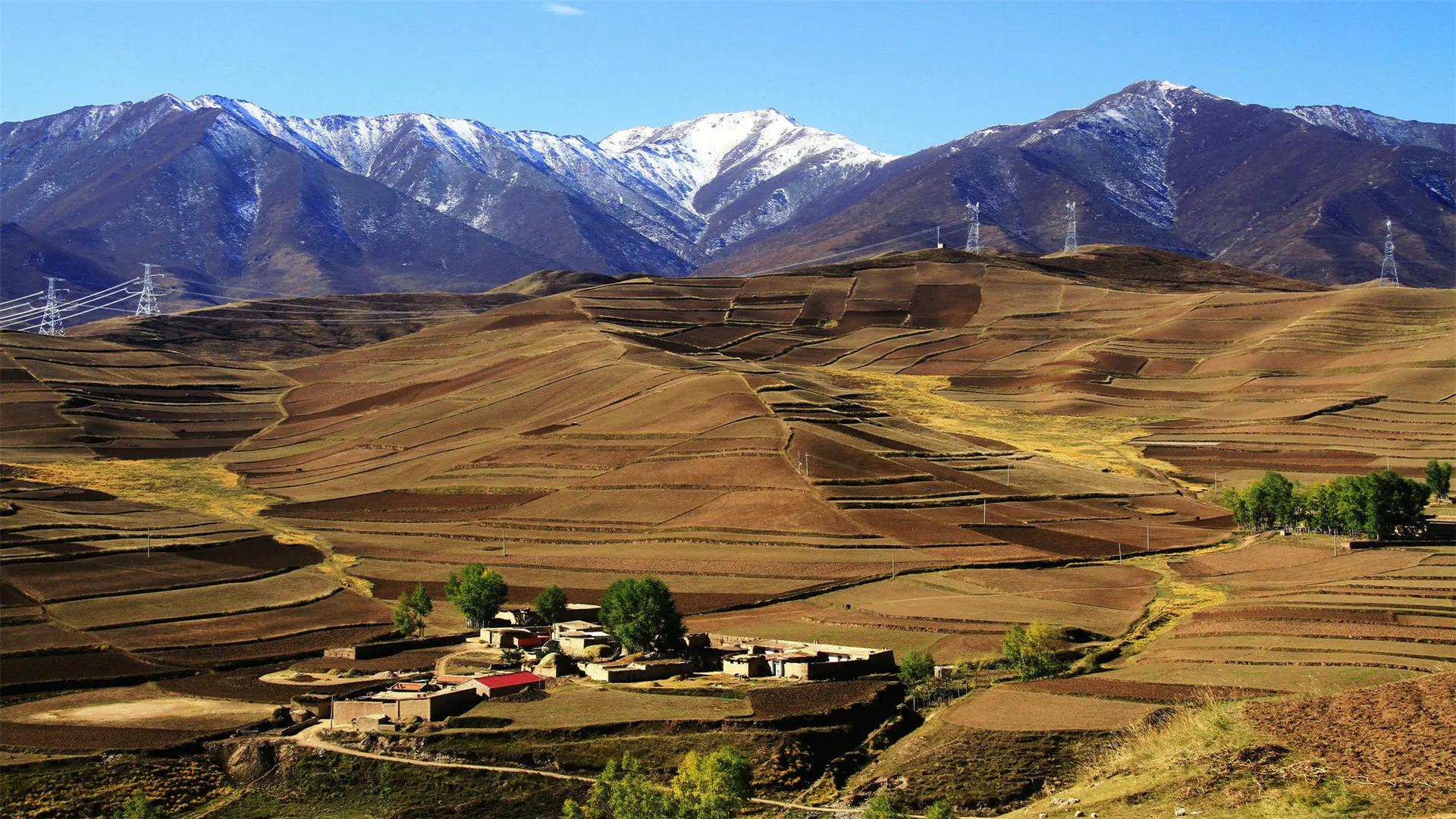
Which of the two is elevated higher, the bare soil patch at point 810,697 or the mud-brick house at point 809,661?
the mud-brick house at point 809,661

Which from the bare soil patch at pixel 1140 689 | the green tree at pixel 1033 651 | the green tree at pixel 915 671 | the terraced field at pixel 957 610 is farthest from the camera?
the terraced field at pixel 957 610

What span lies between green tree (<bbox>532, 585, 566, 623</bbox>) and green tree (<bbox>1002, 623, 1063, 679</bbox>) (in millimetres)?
28755

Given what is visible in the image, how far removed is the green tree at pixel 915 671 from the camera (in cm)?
7400

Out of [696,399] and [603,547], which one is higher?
[696,399]

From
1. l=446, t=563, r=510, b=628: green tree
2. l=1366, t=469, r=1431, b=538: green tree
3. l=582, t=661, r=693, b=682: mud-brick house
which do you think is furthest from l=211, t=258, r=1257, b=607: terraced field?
l=582, t=661, r=693, b=682: mud-brick house

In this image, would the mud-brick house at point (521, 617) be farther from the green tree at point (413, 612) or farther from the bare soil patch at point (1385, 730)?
the bare soil patch at point (1385, 730)

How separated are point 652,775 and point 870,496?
71515mm

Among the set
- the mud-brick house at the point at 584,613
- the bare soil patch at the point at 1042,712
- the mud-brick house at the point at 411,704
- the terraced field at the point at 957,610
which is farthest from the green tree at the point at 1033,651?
the mud-brick house at the point at 411,704

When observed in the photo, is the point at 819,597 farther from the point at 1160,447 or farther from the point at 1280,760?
the point at 1160,447

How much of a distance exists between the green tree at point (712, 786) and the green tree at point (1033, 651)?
2374cm

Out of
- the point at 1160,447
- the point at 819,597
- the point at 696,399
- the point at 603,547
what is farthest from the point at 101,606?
the point at 1160,447

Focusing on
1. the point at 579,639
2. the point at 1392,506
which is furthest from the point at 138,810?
the point at 1392,506

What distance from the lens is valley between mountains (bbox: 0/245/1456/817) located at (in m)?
63.5

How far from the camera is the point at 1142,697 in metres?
65.6
